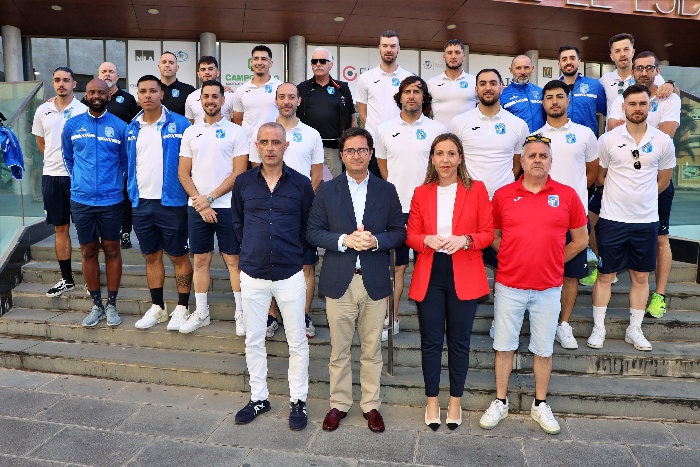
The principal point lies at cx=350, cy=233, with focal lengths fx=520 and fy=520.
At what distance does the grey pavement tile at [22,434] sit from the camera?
3.62m

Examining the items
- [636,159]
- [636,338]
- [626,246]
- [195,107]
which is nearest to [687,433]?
[636,338]

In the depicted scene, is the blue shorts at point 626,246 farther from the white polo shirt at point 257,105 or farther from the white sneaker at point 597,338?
the white polo shirt at point 257,105

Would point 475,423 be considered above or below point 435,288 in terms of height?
below

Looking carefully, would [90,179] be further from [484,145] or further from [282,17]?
[282,17]

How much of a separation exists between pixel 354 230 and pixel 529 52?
1485cm

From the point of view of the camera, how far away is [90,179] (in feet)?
17.0

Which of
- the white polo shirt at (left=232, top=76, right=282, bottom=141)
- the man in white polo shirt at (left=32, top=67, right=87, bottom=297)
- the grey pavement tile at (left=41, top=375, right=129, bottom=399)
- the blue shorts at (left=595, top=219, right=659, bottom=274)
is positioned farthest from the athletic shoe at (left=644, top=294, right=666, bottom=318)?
the man in white polo shirt at (left=32, top=67, right=87, bottom=297)

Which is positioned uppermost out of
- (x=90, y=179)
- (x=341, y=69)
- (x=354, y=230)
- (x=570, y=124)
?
(x=341, y=69)

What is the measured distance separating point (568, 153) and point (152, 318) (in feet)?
13.9

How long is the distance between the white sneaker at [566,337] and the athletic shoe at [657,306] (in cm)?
94

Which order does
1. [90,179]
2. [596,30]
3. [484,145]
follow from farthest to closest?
[596,30]
[90,179]
[484,145]

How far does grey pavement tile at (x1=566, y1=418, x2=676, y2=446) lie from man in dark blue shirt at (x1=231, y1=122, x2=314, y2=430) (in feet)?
6.79

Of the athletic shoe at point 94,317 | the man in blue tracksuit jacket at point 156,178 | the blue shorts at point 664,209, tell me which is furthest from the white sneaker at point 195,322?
the blue shorts at point 664,209

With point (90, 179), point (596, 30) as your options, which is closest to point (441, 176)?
point (90, 179)
